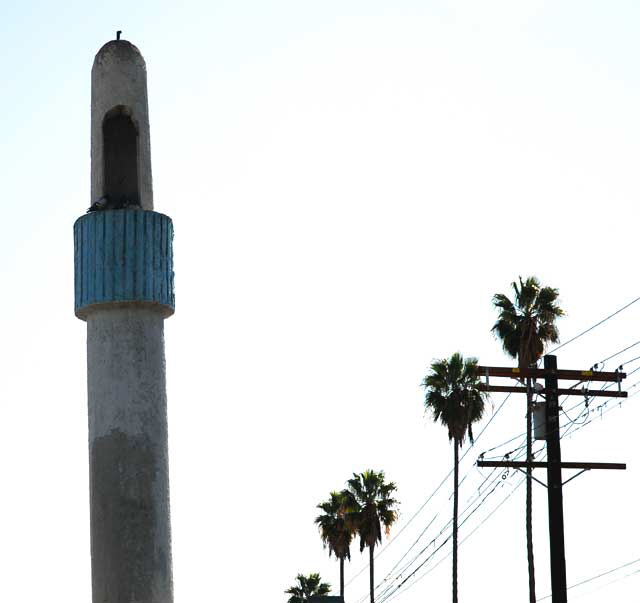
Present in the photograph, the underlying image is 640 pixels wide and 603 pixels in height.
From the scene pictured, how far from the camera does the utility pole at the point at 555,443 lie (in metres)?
34.3

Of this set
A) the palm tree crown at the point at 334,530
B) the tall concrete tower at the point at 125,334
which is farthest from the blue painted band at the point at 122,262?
the palm tree crown at the point at 334,530

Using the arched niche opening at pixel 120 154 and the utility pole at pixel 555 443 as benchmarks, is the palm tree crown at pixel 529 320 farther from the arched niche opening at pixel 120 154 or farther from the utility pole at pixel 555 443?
the arched niche opening at pixel 120 154

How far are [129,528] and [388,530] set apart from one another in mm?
52074

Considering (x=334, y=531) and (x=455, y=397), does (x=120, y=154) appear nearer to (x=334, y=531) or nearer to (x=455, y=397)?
(x=455, y=397)

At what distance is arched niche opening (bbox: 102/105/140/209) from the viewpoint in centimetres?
2305

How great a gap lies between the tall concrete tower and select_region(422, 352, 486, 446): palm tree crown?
36.6m

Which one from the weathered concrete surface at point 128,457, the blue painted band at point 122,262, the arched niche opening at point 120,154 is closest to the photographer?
the weathered concrete surface at point 128,457

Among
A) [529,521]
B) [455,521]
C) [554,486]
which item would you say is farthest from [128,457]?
[455,521]

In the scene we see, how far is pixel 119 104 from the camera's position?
22859mm

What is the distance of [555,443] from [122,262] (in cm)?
1668

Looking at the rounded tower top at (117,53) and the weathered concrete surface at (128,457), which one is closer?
the weathered concrete surface at (128,457)

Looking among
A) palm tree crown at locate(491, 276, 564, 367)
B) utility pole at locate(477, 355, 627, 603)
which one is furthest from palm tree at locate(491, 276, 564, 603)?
utility pole at locate(477, 355, 627, 603)

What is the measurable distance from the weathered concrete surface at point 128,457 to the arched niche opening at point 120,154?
7.11 ft

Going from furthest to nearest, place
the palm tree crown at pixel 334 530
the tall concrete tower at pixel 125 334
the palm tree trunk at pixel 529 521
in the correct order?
the palm tree crown at pixel 334 530
the palm tree trunk at pixel 529 521
the tall concrete tower at pixel 125 334
